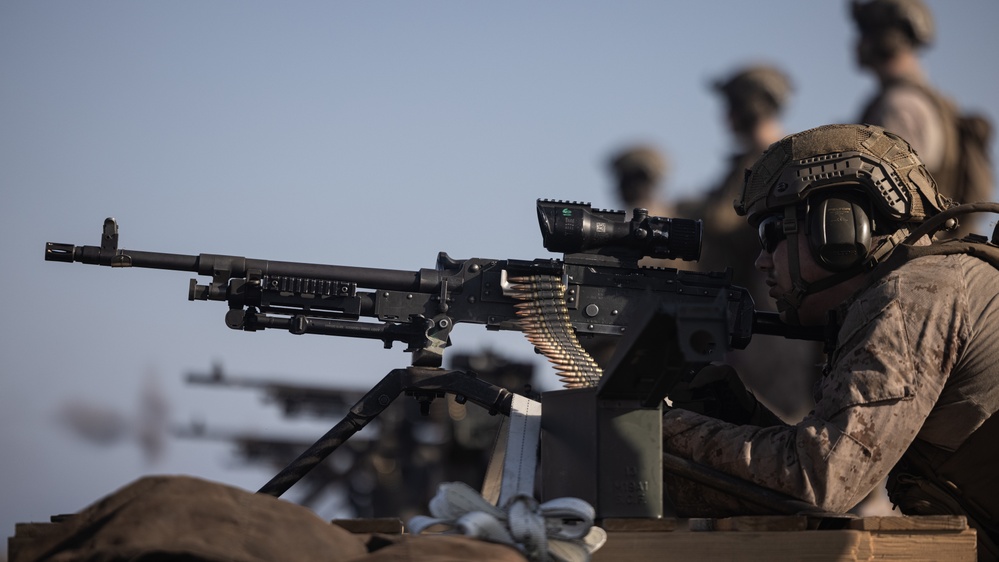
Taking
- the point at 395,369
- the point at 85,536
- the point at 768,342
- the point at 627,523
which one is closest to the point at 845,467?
the point at 627,523

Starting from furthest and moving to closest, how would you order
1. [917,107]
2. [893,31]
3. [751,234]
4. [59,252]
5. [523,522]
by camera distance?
[751,234], [893,31], [917,107], [59,252], [523,522]

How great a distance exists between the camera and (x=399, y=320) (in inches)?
248

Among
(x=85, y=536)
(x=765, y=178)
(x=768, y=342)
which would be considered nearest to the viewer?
(x=85, y=536)

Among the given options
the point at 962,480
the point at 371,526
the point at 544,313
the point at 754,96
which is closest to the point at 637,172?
the point at 754,96

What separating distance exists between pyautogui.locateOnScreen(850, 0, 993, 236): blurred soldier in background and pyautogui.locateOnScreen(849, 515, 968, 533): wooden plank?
221 inches

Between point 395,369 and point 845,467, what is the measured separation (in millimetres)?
2177

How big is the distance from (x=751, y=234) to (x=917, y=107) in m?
2.21

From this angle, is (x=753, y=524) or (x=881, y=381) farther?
(x=881, y=381)

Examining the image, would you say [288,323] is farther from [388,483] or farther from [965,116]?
[388,483]

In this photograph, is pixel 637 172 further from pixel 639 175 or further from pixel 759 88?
pixel 759 88

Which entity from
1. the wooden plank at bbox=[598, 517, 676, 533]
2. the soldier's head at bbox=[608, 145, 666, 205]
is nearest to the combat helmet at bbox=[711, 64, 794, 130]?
the soldier's head at bbox=[608, 145, 666, 205]

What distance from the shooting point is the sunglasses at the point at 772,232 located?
18.2ft

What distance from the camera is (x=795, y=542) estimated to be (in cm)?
365

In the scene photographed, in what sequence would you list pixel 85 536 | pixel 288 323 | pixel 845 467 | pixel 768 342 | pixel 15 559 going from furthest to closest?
1. pixel 768 342
2. pixel 288 323
3. pixel 845 467
4. pixel 15 559
5. pixel 85 536
